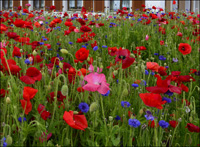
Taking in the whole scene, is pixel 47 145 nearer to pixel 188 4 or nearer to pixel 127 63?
pixel 127 63

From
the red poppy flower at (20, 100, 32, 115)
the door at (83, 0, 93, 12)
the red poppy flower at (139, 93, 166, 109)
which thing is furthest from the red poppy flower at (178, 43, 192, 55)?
the door at (83, 0, 93, 12)

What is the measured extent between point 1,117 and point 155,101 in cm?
70

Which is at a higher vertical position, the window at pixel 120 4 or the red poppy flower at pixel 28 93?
the window at pixel 120 4

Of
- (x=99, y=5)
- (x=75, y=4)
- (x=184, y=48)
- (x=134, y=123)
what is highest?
(x=75, y=4)

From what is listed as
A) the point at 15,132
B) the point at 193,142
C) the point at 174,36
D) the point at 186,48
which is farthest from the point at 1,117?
the point at 174,36

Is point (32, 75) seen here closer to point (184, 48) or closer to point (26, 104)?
point (26, 104)

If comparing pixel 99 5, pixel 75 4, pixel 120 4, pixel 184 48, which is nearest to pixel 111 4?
pixel 120 4

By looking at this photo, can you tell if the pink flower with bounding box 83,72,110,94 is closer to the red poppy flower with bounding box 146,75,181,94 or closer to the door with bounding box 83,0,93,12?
the red poppy flower with bounding box 146,75,181,94

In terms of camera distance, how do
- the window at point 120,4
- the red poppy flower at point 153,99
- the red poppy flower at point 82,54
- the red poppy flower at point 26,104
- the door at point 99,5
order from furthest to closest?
the door at point 99,5, the window at point 120,4, the red poppy flower at point 82,54, the red poppy flower at point 26,104, the red poppy flower at point 153,99

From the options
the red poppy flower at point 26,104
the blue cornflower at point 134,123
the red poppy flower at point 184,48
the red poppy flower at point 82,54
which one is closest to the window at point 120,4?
the red poppy flower at point 184,48

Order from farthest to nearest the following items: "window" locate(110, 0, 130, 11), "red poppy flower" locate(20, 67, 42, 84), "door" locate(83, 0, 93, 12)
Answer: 1. "door" locate(83, 0, 93, 12)
2. "window" locate(110, 0, 130, 11)
3. "red poppy flower" locate(20, 67, 42, 84)

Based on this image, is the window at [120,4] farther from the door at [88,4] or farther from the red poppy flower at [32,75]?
the red poppy flower at [32,75]

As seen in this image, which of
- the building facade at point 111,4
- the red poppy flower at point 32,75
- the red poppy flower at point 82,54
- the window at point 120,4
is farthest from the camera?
the window at point 120,4

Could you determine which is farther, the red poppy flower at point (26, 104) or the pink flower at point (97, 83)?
the red poppy flower at point (26, 104)
